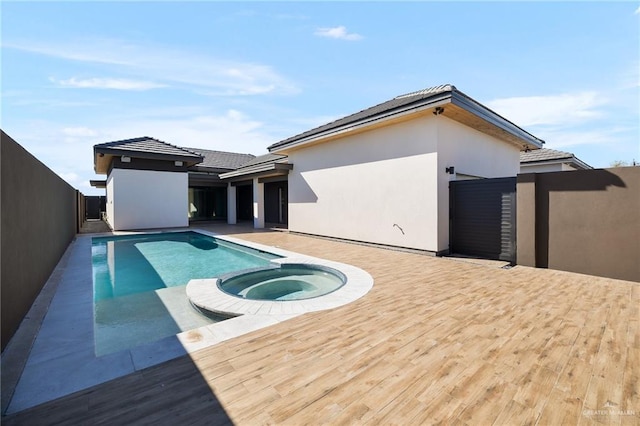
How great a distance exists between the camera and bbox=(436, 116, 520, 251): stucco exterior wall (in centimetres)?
769

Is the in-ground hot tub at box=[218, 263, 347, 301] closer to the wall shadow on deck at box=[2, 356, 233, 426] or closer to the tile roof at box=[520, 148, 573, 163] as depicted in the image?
the wall shadow on deck at box=[2, 356, 233, 426]

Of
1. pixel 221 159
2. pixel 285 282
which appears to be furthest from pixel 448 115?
pixel 221 159

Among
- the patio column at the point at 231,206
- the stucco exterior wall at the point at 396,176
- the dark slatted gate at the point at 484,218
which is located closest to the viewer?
the dark slatted gate at the point at 484,218

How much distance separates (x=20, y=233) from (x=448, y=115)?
30.5 ft

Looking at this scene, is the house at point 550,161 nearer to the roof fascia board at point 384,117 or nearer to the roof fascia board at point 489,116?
the roof fascia board at point 489,116

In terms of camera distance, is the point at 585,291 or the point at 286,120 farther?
the point at 286,120

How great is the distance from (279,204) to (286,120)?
4957 mm

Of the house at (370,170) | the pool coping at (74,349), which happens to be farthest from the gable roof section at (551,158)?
the pool coping at (74,349)

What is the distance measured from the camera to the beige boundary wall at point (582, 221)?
5.49m

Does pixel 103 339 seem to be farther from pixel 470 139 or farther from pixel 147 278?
pixel 470 139

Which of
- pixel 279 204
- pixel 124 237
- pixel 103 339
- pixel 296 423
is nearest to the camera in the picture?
pixel 296 423

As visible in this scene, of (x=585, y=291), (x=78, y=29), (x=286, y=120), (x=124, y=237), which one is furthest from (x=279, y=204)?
(x=585, y=291)

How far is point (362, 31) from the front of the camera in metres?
8.05

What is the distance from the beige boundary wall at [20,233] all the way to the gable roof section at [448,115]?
25.3 feet
